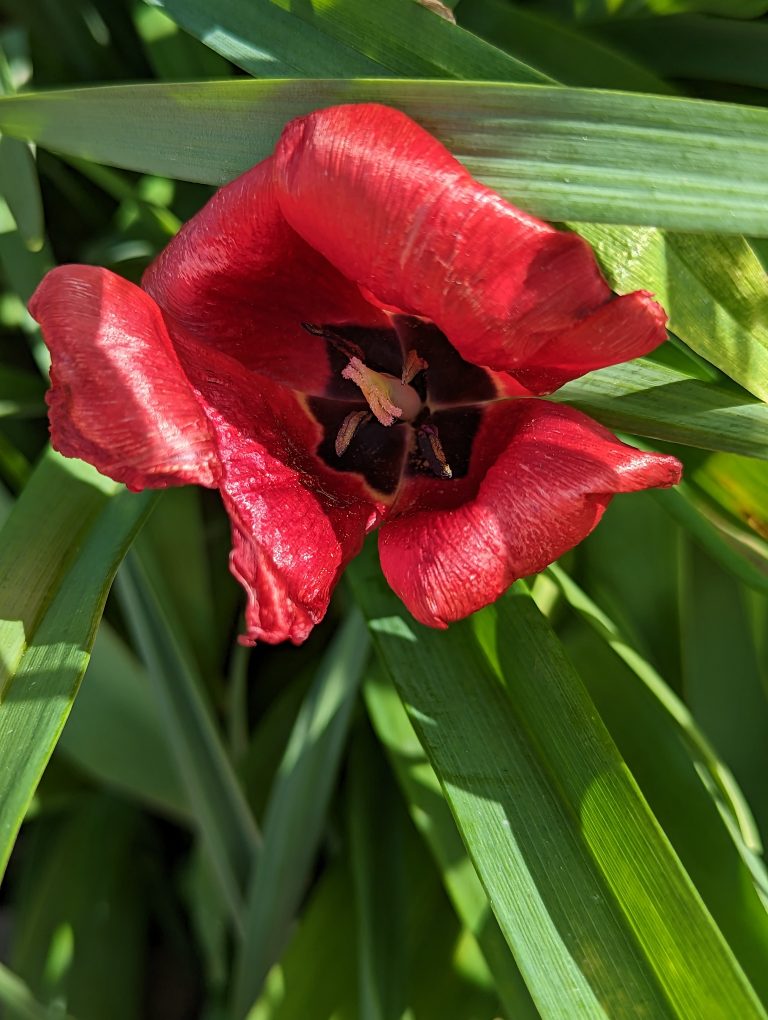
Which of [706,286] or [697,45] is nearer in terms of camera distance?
[706,286]

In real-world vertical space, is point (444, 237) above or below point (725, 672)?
above

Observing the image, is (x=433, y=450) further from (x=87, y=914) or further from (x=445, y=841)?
(x=87, y=914)

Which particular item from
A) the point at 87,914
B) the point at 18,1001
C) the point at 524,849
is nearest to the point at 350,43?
the point at 524,849

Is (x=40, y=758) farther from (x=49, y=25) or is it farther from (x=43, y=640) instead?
(x=49, y=25)

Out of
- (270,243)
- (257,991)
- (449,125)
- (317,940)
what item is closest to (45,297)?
(270,243)

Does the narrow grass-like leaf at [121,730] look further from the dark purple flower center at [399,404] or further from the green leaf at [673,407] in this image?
the green leaf at [673,407]
